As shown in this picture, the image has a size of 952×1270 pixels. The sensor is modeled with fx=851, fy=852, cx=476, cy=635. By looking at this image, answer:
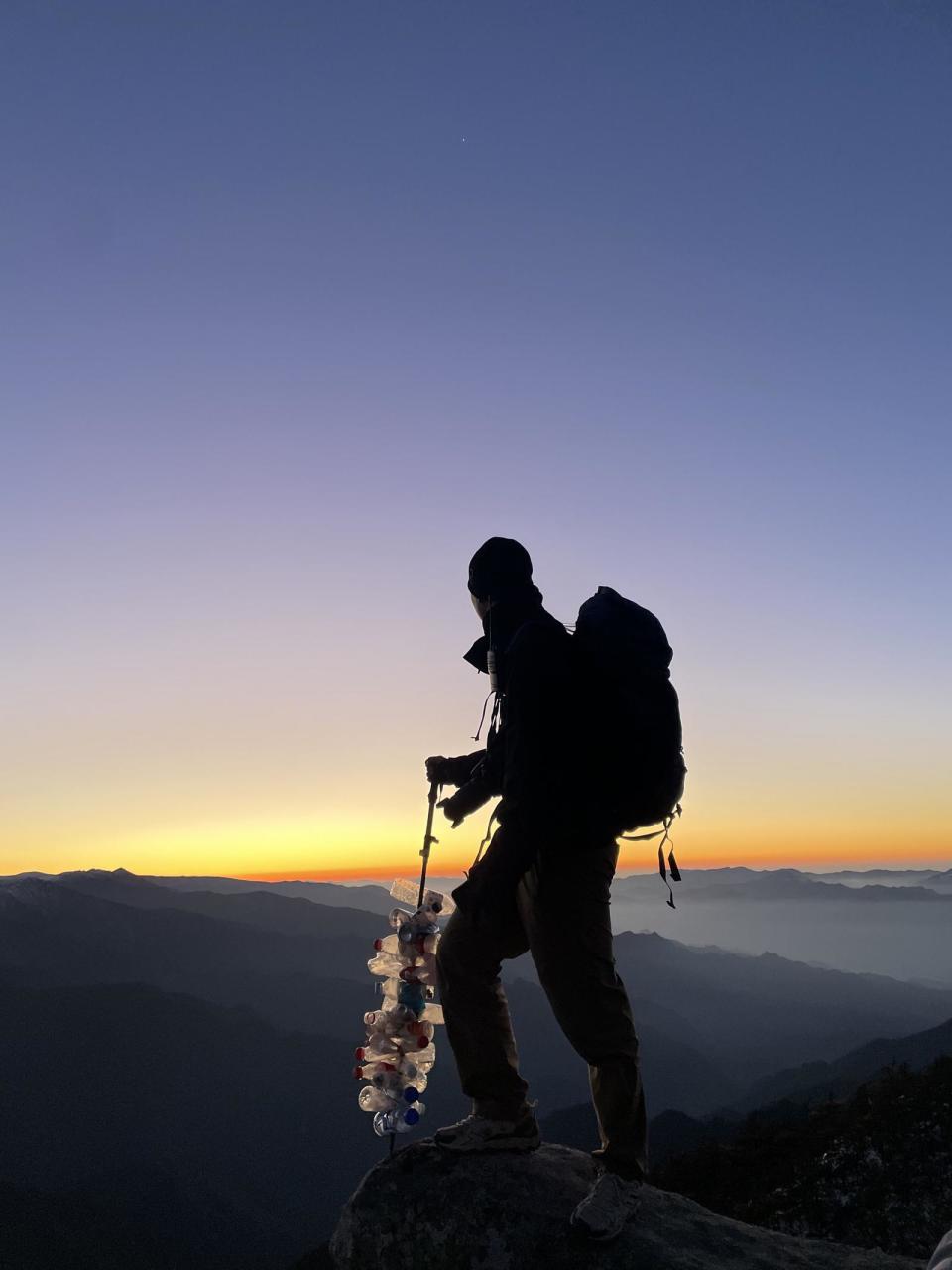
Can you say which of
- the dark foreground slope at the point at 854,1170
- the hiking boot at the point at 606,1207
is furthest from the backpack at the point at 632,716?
the dark foreground slope at the point at 854,1170

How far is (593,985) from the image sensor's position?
4.13 metres

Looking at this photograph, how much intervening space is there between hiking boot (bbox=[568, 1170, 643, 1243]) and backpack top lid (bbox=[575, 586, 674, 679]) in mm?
2551

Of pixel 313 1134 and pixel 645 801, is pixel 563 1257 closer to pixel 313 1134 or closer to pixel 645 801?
pixel 645 801

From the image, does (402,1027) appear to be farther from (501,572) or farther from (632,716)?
(501,572)

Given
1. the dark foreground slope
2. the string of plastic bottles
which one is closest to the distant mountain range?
the dark foreground slope

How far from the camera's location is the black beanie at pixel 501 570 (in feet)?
15.5

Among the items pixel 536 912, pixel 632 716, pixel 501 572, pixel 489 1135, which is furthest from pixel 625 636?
pixel 489 1135

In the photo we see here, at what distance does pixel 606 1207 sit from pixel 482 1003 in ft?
3.62

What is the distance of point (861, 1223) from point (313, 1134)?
614 feet

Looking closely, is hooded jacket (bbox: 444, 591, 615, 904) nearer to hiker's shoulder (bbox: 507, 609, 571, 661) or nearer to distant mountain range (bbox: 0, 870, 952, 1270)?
hiker's shoulder (bbox: 507, 609, 571, 661)

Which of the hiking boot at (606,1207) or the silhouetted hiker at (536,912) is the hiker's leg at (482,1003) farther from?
the hiking boot at (606,1207)

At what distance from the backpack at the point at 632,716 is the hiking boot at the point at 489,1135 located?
6.39 ft

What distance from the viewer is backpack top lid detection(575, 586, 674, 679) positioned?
13.1ft

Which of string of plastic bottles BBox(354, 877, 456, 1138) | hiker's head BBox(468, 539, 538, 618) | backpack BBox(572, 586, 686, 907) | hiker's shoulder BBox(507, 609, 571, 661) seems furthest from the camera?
string of plastic bottles BBox(354, 877, 456, 1138)
